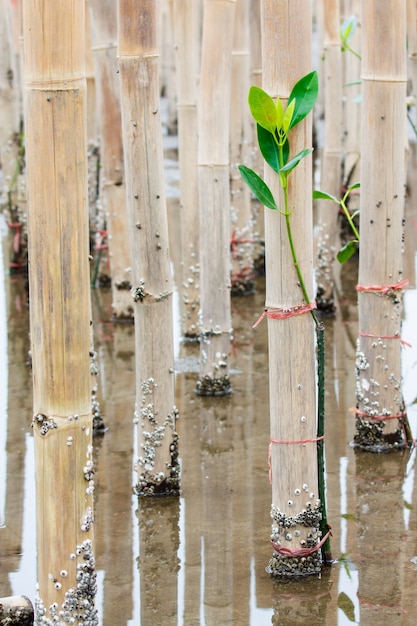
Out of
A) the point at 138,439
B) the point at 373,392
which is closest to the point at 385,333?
the point at 373,392

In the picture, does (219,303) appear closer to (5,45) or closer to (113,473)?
(113,473)

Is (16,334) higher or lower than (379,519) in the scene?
higher

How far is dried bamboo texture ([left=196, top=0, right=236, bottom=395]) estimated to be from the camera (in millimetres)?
6977

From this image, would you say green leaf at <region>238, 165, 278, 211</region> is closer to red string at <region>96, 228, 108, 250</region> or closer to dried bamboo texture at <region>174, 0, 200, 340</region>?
dried bamboo texture at <region>174, 0, 200, 340</region>

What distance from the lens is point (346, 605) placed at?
16.2 ft

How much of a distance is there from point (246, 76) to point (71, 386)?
19.8ft

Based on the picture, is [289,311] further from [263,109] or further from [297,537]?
[297,537]

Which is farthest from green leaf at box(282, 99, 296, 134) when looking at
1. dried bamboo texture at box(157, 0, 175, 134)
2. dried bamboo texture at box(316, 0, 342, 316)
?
dried bamboo texture at box(157, 0, 175, 134)

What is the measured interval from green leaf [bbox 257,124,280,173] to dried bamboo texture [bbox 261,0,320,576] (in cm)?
7

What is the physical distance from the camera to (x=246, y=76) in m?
9.62

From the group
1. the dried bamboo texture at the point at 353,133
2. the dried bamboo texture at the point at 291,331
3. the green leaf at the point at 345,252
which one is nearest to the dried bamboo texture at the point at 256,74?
the dried bamboo texture at the point at 353,133

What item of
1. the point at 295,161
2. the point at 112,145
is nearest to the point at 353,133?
the point at 112,145

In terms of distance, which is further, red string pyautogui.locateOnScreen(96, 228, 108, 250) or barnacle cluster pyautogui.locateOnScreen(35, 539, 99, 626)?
red string pyautogui.locateOnScreen(96, 228, 108, 250)

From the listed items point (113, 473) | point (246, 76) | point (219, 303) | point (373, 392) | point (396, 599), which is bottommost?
point (396, 599)
